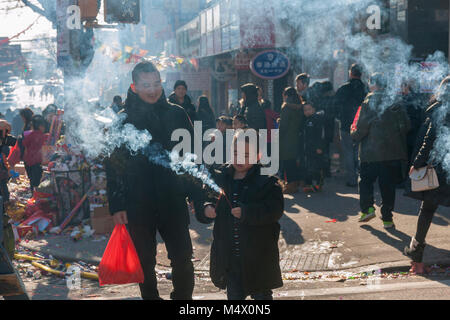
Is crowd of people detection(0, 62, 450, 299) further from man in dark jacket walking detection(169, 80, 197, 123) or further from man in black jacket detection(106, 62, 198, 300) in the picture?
→ man in dark jacket walking detection(169, 80, 197, 123)

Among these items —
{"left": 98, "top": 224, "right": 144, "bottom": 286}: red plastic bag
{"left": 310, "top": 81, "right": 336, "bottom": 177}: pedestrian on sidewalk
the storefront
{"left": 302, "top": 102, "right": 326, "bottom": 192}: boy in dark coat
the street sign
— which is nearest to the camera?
{"left": 98, "top": 224, "right": 144, "bottom": 286}: red plastic bag

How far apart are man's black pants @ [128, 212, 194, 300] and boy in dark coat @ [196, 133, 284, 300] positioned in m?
0.35

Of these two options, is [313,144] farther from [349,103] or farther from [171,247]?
[171,247]

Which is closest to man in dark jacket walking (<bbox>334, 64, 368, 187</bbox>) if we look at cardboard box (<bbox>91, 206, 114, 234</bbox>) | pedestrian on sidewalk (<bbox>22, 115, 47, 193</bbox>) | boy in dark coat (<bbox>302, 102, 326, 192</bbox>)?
boy in dark coat (<bbox>302, 102, 326, 192</bbox>)

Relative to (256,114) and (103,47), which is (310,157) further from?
(103,47)

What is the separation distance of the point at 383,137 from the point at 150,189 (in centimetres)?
385

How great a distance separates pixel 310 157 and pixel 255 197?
20.7 ft

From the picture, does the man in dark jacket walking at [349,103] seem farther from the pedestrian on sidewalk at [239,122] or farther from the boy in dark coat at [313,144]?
the pedestrian on sidewalk at [239,122]

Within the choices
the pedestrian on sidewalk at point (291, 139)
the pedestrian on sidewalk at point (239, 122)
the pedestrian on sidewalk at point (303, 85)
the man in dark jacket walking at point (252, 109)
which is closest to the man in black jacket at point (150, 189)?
the pedestrian on sidewalk at point (239, 122)

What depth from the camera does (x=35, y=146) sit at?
37.6 feet

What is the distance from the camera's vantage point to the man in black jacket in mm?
4594

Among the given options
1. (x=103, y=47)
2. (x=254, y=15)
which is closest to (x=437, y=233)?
(x=254, y=15)

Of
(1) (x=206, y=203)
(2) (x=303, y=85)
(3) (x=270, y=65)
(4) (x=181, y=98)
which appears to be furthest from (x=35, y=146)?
(1) (x=206, y=203)
